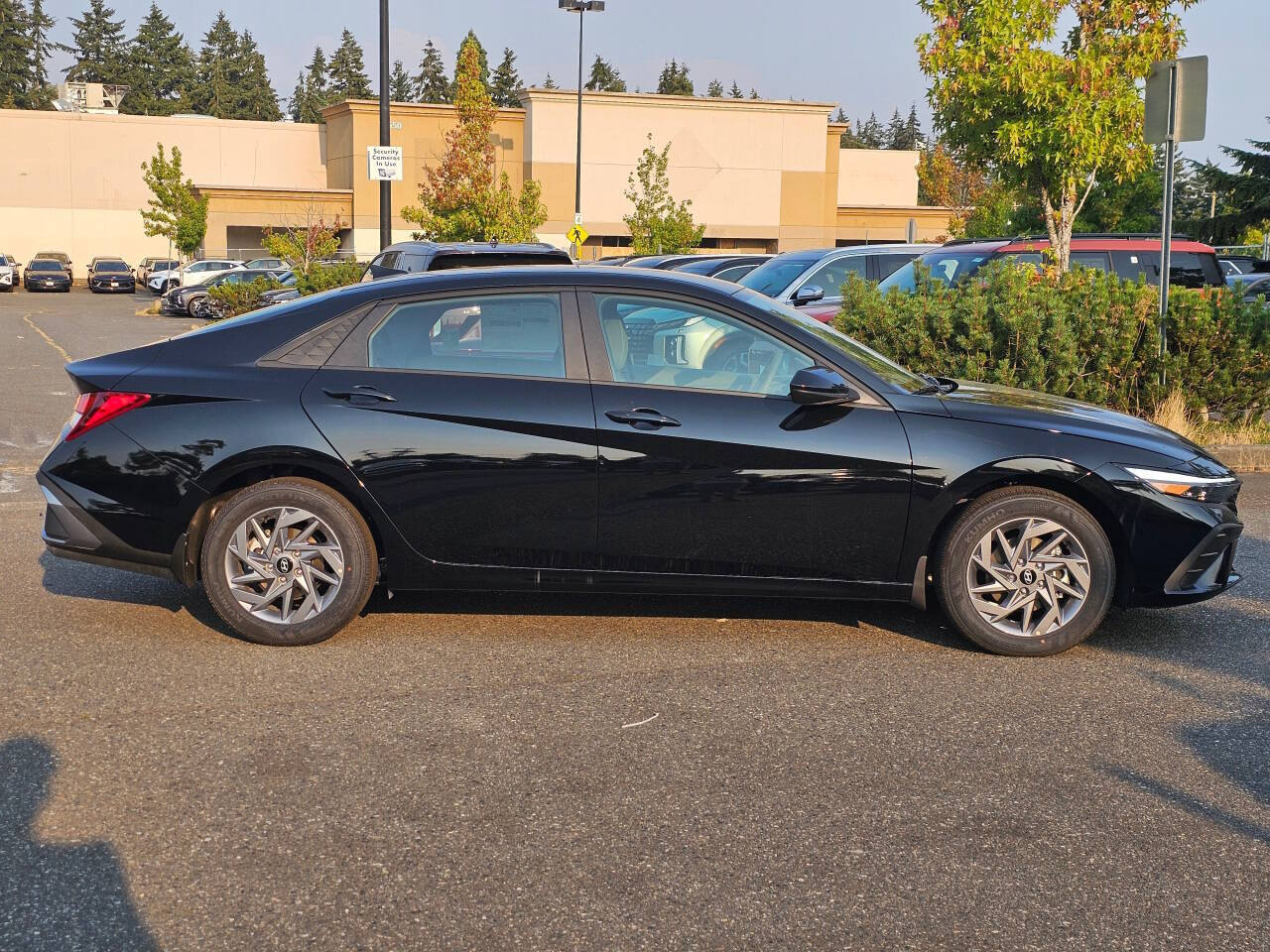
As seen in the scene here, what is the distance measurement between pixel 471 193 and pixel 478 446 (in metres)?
33.9

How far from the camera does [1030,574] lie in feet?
18.4

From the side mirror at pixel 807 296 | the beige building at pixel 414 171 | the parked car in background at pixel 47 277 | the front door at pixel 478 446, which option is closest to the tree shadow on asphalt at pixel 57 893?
the front door at pixel 478 446

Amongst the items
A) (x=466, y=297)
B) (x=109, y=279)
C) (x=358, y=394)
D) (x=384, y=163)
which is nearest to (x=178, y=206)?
(x=109, y=279)

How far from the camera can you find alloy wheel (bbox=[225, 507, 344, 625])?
5633 mm

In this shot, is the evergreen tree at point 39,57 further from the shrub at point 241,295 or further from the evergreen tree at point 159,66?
the shrub at point 241,295

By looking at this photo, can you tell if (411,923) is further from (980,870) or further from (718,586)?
(718,586)

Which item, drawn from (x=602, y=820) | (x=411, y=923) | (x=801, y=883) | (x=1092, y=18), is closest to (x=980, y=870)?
(x=801, y=883)

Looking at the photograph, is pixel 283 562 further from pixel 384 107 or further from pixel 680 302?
pixel 384 107

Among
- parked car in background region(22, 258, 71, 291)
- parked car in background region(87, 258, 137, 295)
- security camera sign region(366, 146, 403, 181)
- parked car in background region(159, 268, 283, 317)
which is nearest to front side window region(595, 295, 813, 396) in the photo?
security camera sign region(366, 146, 403, 181)

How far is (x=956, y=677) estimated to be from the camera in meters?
5.37

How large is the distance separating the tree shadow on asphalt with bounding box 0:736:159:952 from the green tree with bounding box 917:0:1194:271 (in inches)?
516

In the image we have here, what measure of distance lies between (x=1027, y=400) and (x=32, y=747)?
14.1ft

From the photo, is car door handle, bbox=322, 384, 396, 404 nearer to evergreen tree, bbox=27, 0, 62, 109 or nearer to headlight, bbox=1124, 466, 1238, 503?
headlight, bbox=1124, 466, 1238, 503

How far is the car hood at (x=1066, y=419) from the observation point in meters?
5.71
